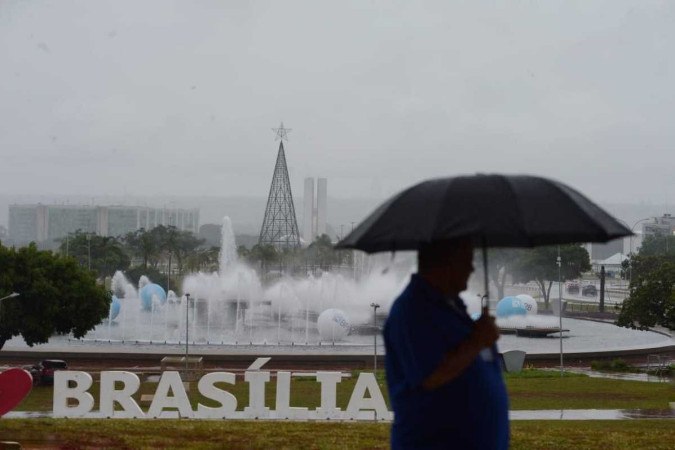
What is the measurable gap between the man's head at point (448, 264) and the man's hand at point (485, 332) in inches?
7.8

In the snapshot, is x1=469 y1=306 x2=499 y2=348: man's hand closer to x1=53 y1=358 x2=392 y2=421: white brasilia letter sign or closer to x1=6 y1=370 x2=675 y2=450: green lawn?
x1=6 y1=370 x2=675 y2=450: green lawn

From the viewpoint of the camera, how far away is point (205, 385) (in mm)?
22562

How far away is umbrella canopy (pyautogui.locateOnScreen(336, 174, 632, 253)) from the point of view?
15.2ft

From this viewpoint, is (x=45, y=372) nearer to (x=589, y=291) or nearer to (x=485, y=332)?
(x=485, y=332)

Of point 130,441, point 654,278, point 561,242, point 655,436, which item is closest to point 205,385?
point 130,441

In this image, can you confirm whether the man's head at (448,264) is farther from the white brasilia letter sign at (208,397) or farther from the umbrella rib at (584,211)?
the white brasilia letter sign at (208,397)

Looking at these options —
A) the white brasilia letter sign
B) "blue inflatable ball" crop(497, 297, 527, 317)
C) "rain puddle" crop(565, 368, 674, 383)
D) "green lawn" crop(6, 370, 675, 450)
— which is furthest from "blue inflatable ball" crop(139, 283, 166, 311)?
"green lawn" crop(6, 370, 675, 450)

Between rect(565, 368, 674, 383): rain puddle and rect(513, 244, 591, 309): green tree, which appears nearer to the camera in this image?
rect(565, 368, 674, 383): rain puddle

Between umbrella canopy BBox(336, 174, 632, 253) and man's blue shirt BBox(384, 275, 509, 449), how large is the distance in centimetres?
30

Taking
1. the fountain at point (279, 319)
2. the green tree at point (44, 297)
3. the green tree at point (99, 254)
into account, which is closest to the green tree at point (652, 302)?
the fountain at point (279, 319)

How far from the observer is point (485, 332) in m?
4.51

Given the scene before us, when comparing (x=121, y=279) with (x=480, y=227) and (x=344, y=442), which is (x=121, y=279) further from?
(x=480, y=227)

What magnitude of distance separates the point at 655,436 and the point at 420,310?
1188cm

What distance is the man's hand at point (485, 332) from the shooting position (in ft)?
14.7
